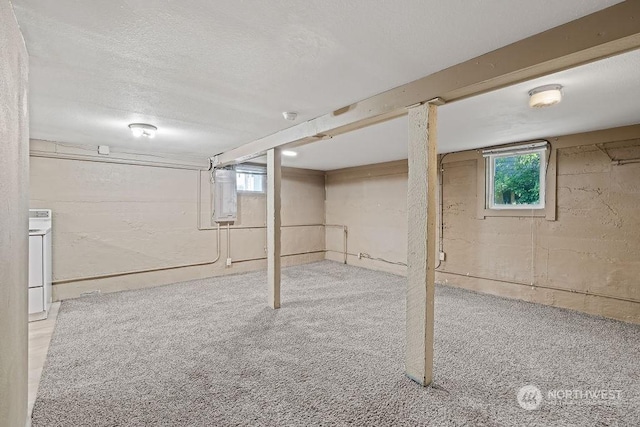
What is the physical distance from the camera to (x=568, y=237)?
341 centimetres

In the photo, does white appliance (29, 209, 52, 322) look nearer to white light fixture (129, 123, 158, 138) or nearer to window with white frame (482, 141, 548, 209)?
white light fixture (129, 123, 158, 138)

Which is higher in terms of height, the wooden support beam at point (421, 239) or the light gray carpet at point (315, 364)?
the wooden support beam at point (421, 239)

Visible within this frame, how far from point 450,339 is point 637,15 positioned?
2.34m

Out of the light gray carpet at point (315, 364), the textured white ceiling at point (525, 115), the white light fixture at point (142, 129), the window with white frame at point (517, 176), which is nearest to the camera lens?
the light gray carpet at point (315, 364)

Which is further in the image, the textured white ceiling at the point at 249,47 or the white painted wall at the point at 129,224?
the white painted wall at the point at 129,224

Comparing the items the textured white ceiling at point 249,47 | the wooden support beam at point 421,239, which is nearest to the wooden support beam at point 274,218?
the textured white ceiling at point 249,47

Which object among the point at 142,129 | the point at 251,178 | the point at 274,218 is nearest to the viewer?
the point at 142,129

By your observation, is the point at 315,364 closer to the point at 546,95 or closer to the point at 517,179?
Answer: the point at 546,95

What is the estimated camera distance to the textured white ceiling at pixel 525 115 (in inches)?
73.9

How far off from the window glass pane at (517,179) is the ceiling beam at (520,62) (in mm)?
2575

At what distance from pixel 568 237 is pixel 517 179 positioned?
0.89m

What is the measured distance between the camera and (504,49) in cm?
153

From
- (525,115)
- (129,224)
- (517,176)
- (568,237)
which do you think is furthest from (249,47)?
(568,237)

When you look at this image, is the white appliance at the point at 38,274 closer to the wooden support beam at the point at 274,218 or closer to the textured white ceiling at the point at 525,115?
the wooden support beam at the point at 274,218
